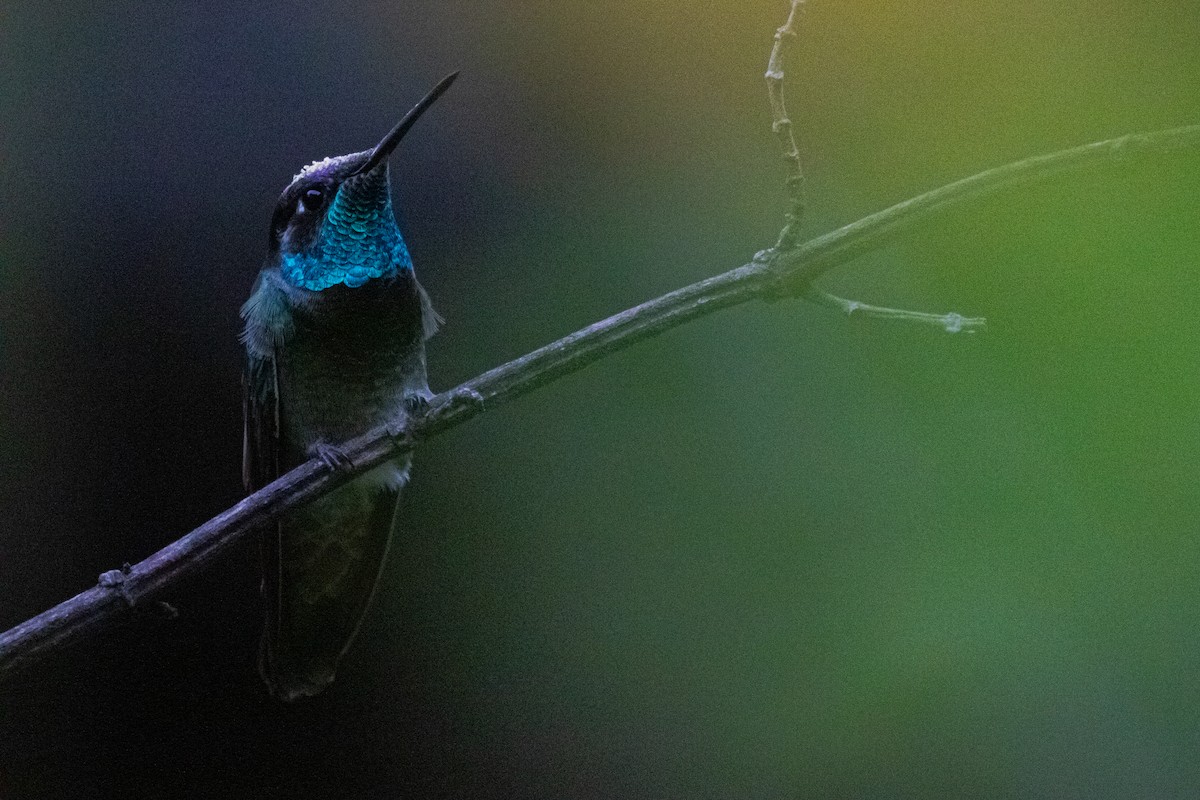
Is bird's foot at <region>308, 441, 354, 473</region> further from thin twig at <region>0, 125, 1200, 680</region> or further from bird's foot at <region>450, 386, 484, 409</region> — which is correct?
bird's foot at <region>450, 386, 484, 409</region>

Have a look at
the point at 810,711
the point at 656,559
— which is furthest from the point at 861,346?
the point at 810,711

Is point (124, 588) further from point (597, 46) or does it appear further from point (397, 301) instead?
point (597, 46)

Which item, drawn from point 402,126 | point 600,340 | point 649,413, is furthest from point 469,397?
point 402,126

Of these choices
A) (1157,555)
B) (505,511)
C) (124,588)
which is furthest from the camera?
(505,511)

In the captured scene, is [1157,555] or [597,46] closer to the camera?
[1157,555]

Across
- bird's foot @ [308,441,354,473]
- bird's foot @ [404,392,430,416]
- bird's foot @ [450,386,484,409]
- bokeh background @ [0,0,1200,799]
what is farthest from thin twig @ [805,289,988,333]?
bird's foot @ [308,441,354,473]

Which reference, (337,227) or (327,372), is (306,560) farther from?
(337,227)

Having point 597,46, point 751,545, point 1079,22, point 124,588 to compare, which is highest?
point 597,46
